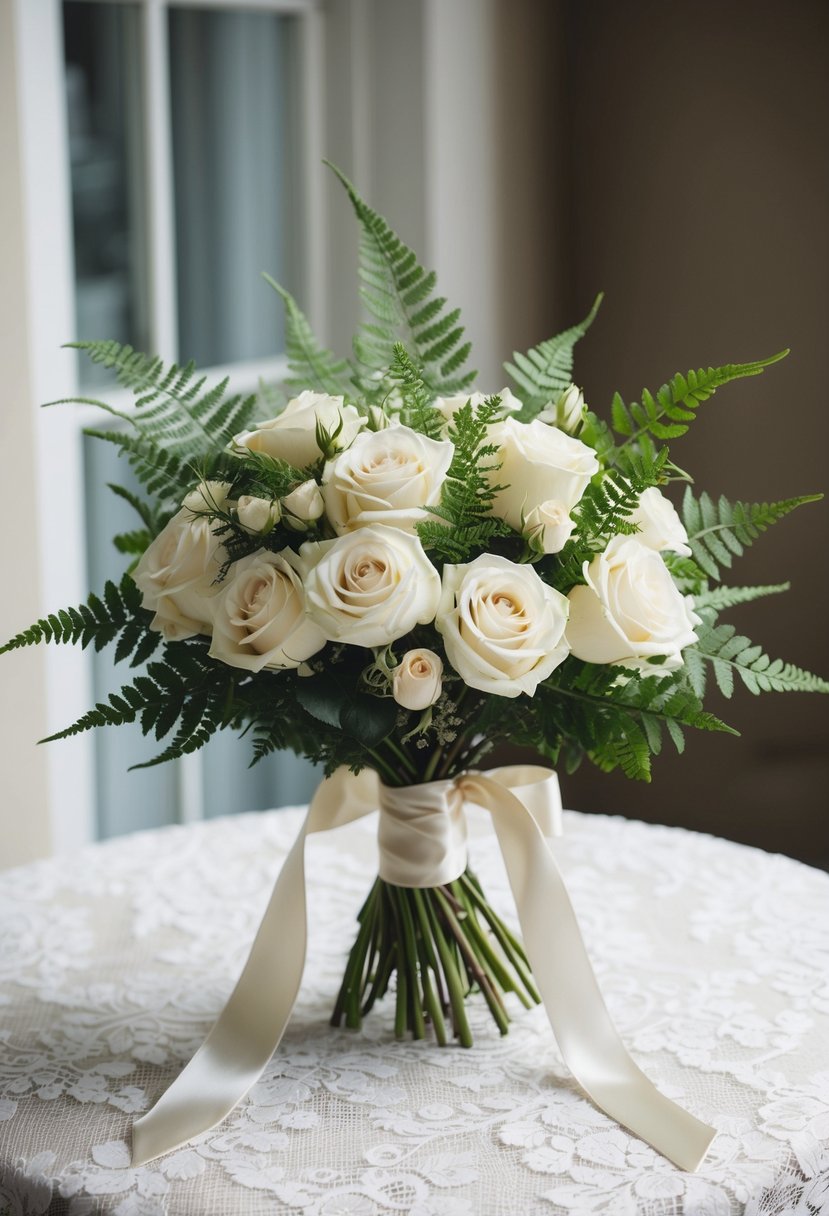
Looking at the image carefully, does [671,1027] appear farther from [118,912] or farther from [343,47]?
[343,47]

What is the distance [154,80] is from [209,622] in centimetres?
134

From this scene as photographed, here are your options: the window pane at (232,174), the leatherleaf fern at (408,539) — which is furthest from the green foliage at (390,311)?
the window pane at (232,174)

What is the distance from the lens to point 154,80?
1.95 meters

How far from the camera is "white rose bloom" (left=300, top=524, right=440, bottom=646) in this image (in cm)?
85

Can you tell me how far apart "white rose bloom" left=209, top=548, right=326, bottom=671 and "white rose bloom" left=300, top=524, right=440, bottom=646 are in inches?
0.8

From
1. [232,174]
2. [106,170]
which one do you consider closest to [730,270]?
[232,174]

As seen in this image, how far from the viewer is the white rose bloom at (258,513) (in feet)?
2.95

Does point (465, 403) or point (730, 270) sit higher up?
point (730, 270)

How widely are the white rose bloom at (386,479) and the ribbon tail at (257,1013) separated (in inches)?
12.4

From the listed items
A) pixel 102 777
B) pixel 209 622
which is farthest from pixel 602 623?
pixel 102 777

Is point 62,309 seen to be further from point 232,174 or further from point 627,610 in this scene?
point 627,610

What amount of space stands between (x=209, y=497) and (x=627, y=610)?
13.2 inches

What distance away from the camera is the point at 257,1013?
105 cm

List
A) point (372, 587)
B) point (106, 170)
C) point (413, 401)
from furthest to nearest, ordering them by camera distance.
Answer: point (106, 170) → point (413, 401) → point (372, 587)
